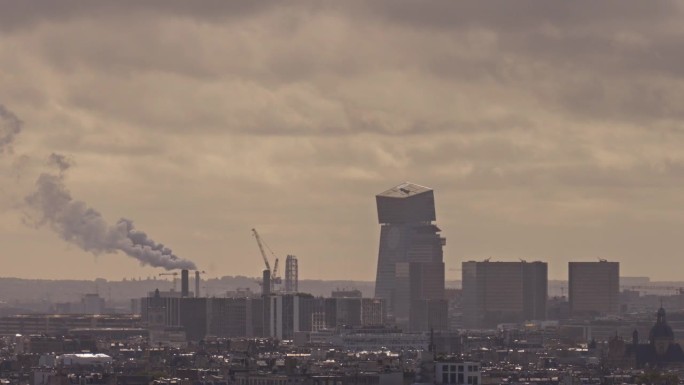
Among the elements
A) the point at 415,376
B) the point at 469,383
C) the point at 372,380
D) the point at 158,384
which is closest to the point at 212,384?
the point at 158,384

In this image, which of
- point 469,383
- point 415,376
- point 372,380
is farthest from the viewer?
point 372,380

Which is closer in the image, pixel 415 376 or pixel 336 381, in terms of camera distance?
pixel 415 376

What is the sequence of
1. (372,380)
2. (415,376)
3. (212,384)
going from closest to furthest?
1. (415,376)
2. (372,380)
3. (212,384)

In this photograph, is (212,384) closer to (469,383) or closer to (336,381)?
(336,381)

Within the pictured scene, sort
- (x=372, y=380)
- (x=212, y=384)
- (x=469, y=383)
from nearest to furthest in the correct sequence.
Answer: (x=469, y=383)
(x=372, y=380)
(x=212, y=384)

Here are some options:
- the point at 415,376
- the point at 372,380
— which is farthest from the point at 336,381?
the point at 415,376

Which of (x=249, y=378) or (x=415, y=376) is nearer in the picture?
(x=415, y=376)

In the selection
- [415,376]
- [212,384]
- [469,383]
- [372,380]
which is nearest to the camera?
[469,383]

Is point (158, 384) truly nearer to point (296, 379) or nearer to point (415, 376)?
point (296, 379)

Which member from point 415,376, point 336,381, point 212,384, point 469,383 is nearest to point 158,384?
point 212,384
